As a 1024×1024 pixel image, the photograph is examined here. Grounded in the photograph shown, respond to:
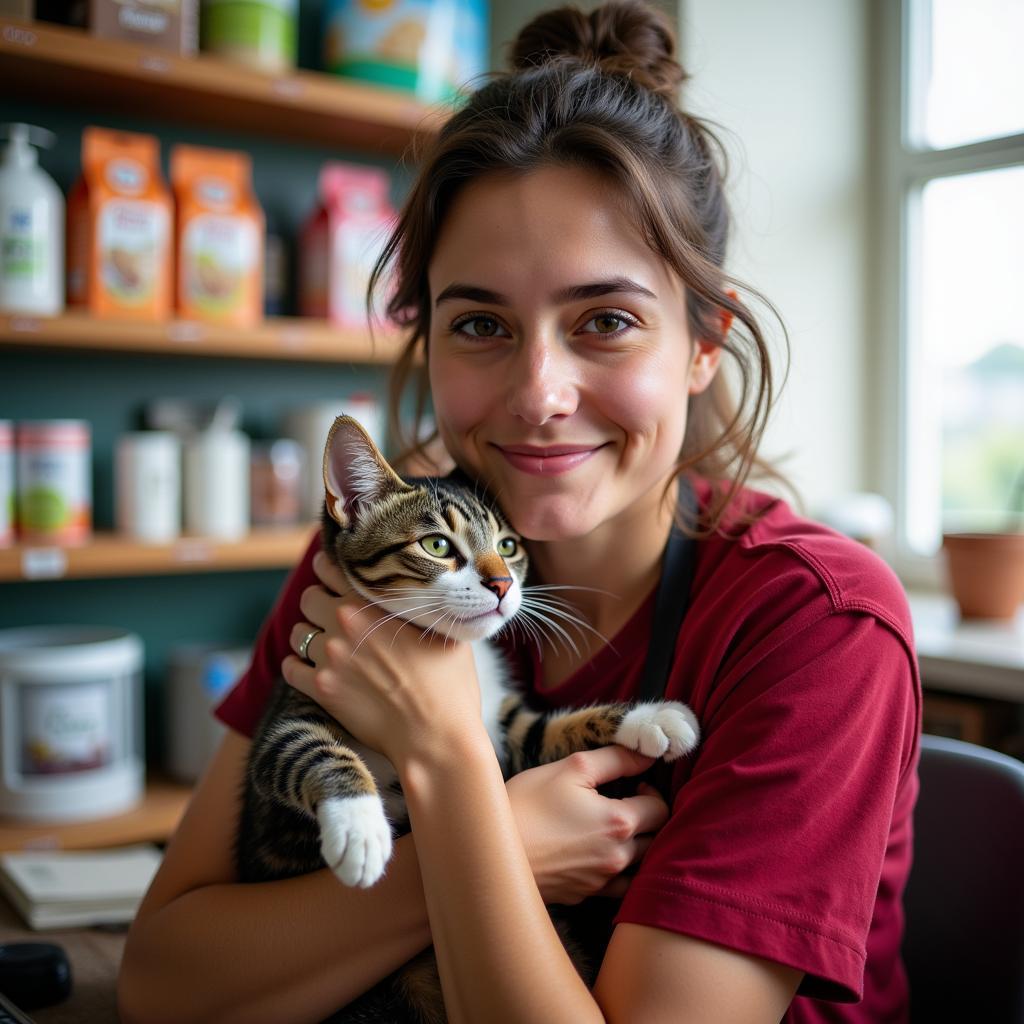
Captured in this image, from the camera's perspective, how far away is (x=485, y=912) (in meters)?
0.91

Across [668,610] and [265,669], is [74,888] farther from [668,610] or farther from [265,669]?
[668,610]

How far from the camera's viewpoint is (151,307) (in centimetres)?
205

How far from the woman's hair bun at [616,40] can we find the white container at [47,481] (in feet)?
3.89

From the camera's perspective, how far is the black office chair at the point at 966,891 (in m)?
1.14

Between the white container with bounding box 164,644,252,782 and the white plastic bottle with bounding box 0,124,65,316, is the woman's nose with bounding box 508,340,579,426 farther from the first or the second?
the white container with bounding box 164,644,252,782

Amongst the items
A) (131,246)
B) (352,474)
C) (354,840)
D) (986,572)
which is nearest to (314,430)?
(131,246)

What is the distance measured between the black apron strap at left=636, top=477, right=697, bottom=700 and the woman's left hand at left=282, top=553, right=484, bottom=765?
0.20m

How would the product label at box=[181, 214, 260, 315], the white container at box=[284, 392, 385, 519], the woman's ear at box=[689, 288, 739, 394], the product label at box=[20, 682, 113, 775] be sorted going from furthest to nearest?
the white container at box=[284, 392, 385, 519]
the product label at box=[181, 214, 260, 315]
the product label at box=[20, 682, 113, 775]
the woman's ear at box=[689, 288, 739, 394]

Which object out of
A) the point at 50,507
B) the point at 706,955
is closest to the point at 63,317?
the point at 50,507

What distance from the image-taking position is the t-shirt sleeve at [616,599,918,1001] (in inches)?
34.0

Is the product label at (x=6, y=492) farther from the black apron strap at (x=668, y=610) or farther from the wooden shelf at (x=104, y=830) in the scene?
the black apron strap at (x=668, y=610)

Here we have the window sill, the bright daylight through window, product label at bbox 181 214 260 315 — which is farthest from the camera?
the bright daylight through window

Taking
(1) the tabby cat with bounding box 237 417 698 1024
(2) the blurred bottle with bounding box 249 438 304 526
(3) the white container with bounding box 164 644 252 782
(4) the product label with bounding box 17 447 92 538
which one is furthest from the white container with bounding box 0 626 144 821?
(1) the tabby cat with bounding box 237 417 698 1024

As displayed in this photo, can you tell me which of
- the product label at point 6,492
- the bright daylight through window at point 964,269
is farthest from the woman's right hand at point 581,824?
the bright daylight through window at point 964,269
